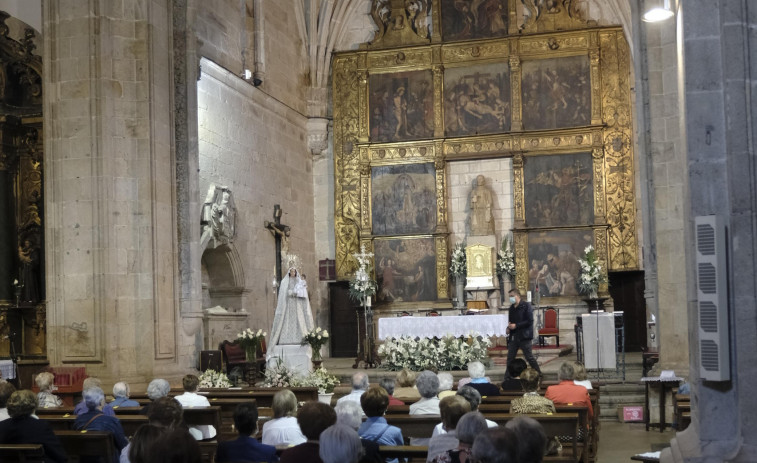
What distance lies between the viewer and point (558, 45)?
80.7 ft

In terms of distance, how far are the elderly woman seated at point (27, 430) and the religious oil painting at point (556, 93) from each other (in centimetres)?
1910

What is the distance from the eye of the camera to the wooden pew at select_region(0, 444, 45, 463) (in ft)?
21.8

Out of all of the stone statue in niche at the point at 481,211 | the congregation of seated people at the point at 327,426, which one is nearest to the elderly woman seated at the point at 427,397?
the congregation of seated people at the point at 327,426

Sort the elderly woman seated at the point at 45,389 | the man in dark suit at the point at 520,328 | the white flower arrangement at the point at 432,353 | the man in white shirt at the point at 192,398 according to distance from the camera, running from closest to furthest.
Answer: the man in white shirt at the point at 192,398 < the elderly woman seated at the point at 45,389 < the man in dark suit at the point at 520,328 < the white flower arrangement at the point at 432,353

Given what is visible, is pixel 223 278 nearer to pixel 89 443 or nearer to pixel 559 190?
pixel 559 190

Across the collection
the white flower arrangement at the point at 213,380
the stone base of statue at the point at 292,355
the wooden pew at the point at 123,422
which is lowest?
the white flower arrangement at the point at 213,380

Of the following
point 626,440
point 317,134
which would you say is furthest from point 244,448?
point 317,134

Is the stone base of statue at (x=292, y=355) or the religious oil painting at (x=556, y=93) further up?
the religious oil painting at (x=556, y=93)

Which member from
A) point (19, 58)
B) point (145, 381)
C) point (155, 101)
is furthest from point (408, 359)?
point (19, 58)

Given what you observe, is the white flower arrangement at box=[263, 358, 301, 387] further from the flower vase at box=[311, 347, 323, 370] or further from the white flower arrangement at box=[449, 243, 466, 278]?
the white flower arrangement at box=[449, 243, 466, 278]

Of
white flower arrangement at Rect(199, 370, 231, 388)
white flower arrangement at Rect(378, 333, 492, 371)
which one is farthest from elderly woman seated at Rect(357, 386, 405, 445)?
white flower arrangement at Rect(378, 333, 492, 371)

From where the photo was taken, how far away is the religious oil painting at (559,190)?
24.3 meters

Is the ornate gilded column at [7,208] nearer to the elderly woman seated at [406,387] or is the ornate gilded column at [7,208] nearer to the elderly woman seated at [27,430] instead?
the elderly woman seated at [406,387]

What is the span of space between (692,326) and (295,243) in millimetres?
18506
